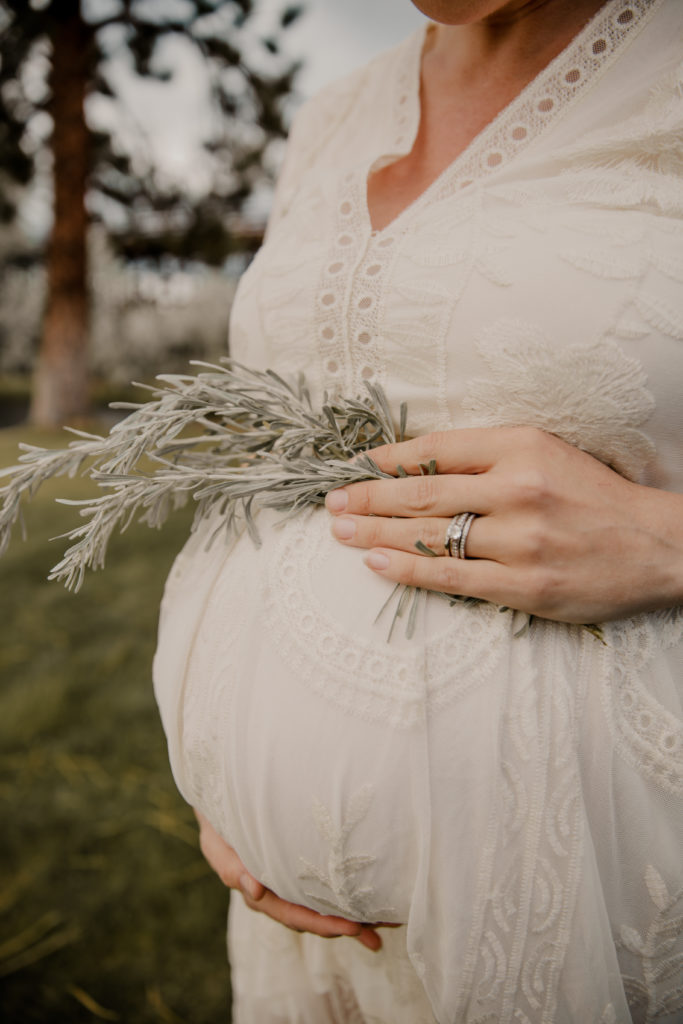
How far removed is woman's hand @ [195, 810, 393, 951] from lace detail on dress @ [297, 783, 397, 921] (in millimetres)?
81

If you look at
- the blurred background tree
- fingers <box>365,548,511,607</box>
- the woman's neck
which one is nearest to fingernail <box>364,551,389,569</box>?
fingers <box>365,548,511,607</box>

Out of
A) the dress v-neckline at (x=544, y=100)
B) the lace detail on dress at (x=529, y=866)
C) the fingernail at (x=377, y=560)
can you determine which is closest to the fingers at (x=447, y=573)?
the fingernail at (x=377, y=560)

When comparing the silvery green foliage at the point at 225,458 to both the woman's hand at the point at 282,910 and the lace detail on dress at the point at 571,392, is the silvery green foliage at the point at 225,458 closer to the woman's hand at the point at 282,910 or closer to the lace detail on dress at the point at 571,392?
the lace detail on dress at the point at 571,392

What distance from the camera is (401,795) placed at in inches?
31.7

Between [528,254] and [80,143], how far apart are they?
7.97m

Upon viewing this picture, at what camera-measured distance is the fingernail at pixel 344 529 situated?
92cm

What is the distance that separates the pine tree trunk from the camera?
7.01 meters

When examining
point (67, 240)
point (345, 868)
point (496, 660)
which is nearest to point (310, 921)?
point (345, 868)

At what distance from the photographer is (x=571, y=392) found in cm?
85

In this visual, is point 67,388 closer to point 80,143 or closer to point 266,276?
point 80,143

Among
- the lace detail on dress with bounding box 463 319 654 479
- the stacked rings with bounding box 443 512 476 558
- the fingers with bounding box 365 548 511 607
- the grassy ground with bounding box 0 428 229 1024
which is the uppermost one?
the lace detail on dress with bounding box 463 319 654 479

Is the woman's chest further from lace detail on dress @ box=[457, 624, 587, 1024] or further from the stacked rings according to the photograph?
lace detail on dress @ box=[457, 624, 587, 1024]

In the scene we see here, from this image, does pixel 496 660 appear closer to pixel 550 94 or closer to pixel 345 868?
pixel 345 868

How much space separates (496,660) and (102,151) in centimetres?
856
